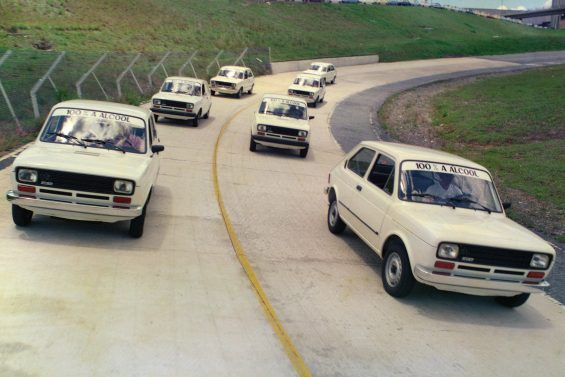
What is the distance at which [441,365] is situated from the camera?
244 inches

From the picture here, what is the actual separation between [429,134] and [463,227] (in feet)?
55.7

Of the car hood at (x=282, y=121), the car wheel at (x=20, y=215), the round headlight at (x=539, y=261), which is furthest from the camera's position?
the car hood at (x=282, y=121)

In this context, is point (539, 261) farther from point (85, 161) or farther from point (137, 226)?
point (85, 161)

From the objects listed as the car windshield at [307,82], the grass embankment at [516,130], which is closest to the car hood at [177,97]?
the grass embankment at [516,130]

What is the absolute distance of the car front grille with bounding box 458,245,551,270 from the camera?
7293 mm

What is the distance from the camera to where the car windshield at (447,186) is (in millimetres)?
8445

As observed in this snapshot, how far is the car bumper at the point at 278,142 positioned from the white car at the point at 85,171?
26.2 feet

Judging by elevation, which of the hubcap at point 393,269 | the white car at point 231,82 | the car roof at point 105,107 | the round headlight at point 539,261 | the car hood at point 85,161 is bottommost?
the white car at point 231,82

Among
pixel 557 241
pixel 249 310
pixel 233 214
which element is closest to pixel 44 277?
pixel 249 310

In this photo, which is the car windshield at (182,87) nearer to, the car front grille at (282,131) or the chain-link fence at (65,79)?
the chain-link fence at (65,79)

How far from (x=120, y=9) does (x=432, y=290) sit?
53.6 m

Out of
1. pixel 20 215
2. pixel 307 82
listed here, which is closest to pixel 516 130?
pixel 307 82

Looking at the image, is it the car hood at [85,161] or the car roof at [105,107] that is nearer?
the car hood at [85,161]

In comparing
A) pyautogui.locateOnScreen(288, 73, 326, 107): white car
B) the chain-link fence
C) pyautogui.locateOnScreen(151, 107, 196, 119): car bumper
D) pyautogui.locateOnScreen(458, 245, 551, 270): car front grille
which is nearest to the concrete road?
pyautogui.locateOnScreen(458, 245, 551, 270): car front grille
